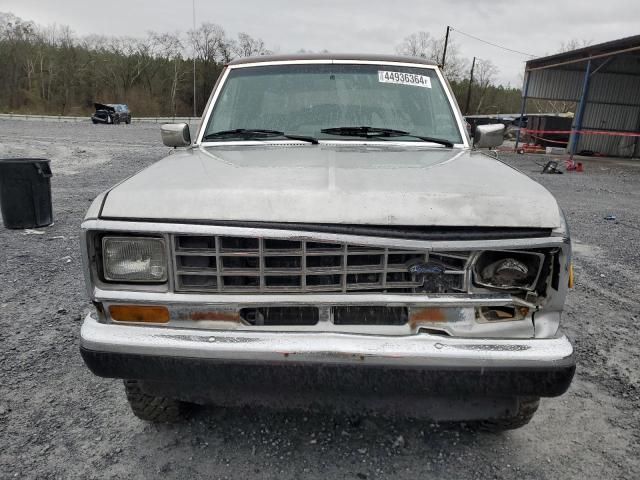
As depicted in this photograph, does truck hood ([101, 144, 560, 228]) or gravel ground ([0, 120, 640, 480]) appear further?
gravel ground ([0, 120, 640, 480])

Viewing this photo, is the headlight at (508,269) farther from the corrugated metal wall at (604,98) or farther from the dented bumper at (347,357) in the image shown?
the corrugated metal wall at (604,98)

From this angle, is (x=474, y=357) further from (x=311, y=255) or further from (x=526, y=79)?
(x=526, y=79)

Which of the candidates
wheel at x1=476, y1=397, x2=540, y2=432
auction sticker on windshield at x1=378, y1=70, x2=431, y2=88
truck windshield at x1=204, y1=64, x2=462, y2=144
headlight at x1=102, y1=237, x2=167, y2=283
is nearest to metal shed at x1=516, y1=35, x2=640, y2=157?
auction sticker on windshield at x1=378, y1=70, x2=431, y2=88

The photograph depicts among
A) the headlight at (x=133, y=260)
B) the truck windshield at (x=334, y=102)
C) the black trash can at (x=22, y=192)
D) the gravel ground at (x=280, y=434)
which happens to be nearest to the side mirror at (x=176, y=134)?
the truck windshield at (x=334, y=102)

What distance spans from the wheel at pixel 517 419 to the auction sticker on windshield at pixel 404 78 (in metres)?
2.12

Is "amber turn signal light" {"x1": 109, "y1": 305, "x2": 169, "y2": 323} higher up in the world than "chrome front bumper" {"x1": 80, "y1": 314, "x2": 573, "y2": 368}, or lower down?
higher up

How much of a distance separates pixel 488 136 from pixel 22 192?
5.65 metres

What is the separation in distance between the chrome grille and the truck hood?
0.36 ft

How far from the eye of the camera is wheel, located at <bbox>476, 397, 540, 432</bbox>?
2.01 m

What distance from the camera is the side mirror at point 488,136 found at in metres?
3.19

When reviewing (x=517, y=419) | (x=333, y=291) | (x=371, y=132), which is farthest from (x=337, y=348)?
(x=371, y=132)

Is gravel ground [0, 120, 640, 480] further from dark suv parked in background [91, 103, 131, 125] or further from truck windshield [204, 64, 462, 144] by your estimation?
dark suv parked in background [91, 103, 131, 125]

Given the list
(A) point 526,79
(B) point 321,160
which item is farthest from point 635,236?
(A) point 526,79

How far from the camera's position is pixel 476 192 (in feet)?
5.89
